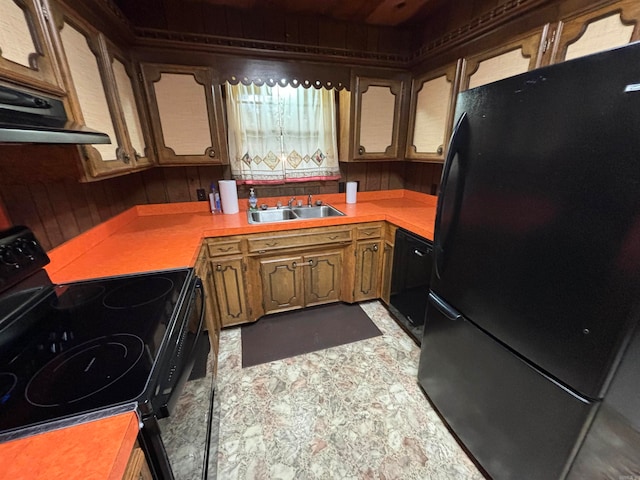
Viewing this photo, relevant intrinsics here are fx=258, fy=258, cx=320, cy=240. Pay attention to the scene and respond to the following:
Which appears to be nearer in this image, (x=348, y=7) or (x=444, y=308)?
(x=444, y=308)

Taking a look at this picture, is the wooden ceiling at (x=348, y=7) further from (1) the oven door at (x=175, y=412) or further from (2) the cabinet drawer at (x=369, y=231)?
(1) the oven door at (x=175, y=412)

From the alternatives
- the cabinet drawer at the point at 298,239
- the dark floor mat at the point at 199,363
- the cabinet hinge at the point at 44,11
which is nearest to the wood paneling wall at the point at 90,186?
the cabinet hinge at the point at 44,11

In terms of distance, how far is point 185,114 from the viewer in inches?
73.6

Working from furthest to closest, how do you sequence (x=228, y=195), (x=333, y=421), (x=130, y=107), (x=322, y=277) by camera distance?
1. (x=322, y=277)
2. (x=228, y=195)
3. (x=130, y=107)
4. (x=333, y=421)

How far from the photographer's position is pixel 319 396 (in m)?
1.56

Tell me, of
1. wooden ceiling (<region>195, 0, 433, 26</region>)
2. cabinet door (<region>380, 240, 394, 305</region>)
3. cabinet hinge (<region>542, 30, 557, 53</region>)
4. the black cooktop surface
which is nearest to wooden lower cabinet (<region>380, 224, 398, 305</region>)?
cabinet door (<region>380, 240, 394, 305</region>)

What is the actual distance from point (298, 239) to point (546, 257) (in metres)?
1.50

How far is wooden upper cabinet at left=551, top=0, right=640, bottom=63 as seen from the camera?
1.01m

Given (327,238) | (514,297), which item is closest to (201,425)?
(514,297)

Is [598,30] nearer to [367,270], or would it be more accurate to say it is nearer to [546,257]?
[546,257]

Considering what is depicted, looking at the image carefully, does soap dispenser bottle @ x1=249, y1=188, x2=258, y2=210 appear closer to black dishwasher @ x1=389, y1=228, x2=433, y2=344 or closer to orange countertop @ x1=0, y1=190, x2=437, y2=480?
orange countertop @ x1=0, y1=190, x2=437, y2=480

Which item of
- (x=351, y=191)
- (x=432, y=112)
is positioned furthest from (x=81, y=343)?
(x=432, y=112)

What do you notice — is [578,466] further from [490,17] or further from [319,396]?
[490,17]

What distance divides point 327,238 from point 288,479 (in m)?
1.45
